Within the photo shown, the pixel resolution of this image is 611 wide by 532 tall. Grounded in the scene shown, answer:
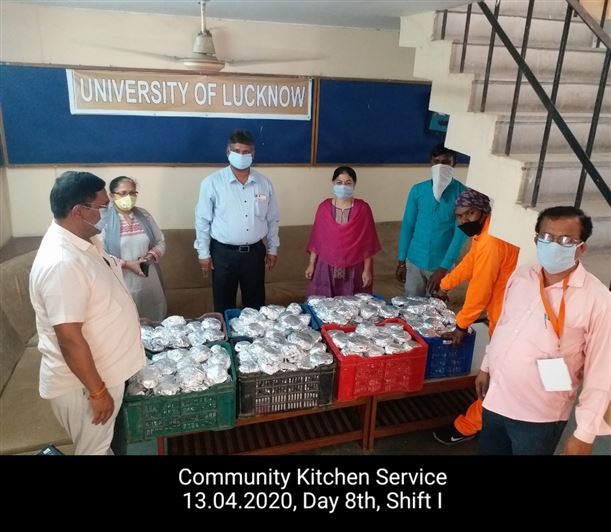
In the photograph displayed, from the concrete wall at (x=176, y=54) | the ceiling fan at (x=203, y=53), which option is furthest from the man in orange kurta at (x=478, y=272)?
the concrete wall at (x=176, y=54)

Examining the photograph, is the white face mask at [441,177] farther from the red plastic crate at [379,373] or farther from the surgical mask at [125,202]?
the surgical mask at [125,202]

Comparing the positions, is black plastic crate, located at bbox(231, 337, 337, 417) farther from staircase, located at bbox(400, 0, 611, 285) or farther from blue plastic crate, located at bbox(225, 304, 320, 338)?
staircase, located at bbox(400, 0, 611, 285)

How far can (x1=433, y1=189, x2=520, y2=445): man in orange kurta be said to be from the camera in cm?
254

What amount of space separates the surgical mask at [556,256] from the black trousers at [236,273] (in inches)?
84.1

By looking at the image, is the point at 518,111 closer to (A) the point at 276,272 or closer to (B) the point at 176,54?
(A) the point at 276,272

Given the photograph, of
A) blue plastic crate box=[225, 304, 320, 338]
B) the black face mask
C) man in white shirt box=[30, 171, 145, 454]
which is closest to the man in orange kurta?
the black face mask

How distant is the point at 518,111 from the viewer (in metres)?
2.83

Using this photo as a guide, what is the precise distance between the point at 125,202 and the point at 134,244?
28 centimetres

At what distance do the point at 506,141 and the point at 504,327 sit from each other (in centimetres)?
114

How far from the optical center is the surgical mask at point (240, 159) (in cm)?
327

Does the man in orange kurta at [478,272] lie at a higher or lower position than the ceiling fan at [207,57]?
lower

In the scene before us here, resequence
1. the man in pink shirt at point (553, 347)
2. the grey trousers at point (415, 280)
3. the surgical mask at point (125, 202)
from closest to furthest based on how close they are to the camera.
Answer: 1. the man in pink shirt at point (553, 347)
2. the surgical mask at point (125, 202)
3. the grey trousers at point (415, 280)

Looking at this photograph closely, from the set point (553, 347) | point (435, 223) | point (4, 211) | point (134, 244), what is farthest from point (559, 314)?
point (4, 211)

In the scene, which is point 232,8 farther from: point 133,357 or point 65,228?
point 133,357
